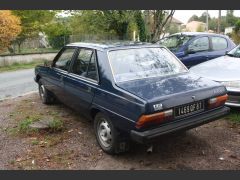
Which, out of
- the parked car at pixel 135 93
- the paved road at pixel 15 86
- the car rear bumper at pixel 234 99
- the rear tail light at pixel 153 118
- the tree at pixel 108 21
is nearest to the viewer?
the rear tail light at pixel 153 118

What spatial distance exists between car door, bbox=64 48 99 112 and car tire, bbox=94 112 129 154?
0.39m

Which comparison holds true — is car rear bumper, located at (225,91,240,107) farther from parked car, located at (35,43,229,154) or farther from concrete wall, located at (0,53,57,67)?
concrete wall, located at (0,53,57,67)

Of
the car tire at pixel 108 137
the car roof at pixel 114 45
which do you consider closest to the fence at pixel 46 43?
the car roof at pixel 114 45

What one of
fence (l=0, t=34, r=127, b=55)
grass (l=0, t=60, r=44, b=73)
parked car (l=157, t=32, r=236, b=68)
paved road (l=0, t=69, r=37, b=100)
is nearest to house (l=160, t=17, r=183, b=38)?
parked car (l=157, t=32, r=236, b=68)

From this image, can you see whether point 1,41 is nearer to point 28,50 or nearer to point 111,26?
point 28,50

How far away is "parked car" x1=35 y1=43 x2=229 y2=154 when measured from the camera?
431cm

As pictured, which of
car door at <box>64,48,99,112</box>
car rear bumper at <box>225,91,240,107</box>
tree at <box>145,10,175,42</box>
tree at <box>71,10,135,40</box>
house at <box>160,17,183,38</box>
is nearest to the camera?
car door at <box>64,48,99,112</box>

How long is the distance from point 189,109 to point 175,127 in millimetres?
399

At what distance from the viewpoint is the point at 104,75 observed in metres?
5.05

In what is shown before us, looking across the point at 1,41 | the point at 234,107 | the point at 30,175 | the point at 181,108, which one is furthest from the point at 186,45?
the point at 1,41

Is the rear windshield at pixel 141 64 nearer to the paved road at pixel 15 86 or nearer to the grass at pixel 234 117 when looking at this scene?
the grass at pixel 234 117

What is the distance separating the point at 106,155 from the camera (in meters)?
5.06

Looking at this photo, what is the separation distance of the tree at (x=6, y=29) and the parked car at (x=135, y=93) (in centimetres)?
1377

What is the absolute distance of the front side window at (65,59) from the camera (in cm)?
642
